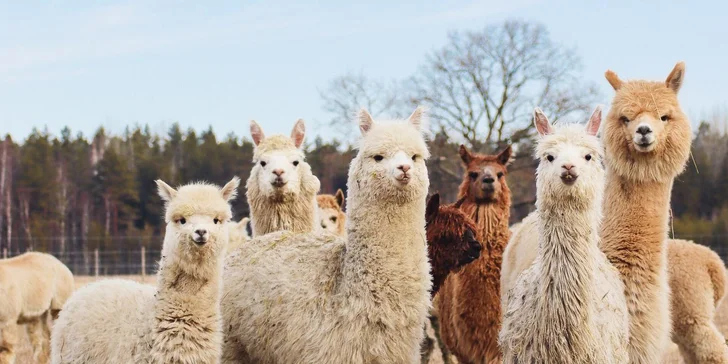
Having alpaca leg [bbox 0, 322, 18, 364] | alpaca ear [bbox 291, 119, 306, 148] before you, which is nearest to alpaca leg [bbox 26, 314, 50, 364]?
alpaca leg [bbox 0, 322, 18, 364]

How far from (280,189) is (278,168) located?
7.5 inches

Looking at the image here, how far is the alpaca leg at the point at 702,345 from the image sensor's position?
8.02m

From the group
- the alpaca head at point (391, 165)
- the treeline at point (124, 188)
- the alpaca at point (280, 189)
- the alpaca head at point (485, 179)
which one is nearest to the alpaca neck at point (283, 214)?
the alpaca at point (280, 189)

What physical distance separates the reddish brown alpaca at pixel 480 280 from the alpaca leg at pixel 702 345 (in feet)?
7.38

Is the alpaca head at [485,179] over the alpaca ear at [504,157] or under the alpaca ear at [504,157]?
under

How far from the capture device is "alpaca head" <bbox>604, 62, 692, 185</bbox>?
6199mm

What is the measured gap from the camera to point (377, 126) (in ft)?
18.0

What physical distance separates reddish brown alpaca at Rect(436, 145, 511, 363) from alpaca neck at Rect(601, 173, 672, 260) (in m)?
1.29

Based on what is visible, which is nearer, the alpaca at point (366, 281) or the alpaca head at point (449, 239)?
the alpaca at point (366, 281)

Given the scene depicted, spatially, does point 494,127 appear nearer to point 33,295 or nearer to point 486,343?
point 33,295

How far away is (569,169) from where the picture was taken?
486cm

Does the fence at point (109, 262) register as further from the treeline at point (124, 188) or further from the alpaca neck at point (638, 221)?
the alpaca neck at point (638, 221)

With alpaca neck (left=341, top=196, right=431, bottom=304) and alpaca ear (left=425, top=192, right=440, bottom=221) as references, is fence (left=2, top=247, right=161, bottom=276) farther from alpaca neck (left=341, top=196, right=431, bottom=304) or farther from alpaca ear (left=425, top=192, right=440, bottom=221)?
alpaca neck (left=341, top=196, right=431, bottom=304)

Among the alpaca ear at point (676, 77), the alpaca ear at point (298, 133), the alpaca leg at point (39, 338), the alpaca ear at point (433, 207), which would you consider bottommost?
the alpaca leg at point (39, 338)
